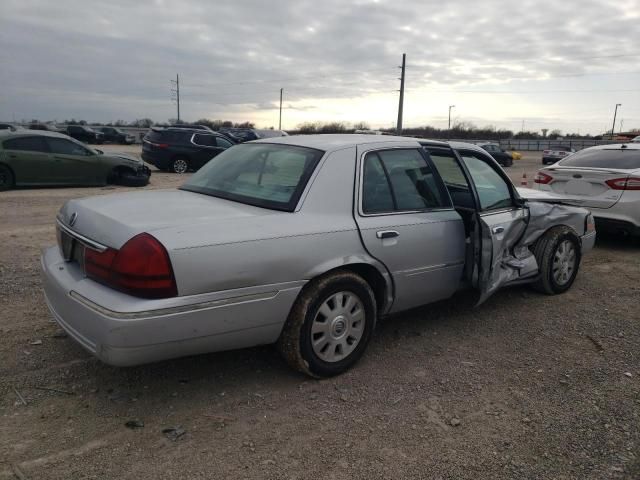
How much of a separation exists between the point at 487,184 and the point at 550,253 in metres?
1.04

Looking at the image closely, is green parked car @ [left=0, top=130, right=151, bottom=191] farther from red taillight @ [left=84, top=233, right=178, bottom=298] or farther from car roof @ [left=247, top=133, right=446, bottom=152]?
red taillight @ [left=84, top=233, right=178, bottom=298]

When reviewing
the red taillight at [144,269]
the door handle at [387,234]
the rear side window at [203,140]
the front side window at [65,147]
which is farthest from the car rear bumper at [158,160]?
the red taillight at [144,269]

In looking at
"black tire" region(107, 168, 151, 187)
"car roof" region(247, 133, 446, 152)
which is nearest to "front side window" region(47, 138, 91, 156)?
"black tire" region(107, 168, 151, 187)

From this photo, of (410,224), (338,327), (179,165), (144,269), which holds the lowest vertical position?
(338,327)

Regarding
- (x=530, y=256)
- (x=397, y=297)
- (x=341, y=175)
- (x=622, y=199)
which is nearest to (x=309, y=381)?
(x=397, y=297)

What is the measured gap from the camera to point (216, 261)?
2.85 metres

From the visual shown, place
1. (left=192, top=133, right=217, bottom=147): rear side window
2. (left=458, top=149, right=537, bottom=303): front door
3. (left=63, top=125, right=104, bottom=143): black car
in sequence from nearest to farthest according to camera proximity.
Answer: (left=458, top=149, right=537, bottom=303): front door
(left=192, top=133, right=217, bottom=147): rear side window
(left=63, top=125, right=104, bottom=143): black car

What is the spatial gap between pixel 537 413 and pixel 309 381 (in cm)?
140

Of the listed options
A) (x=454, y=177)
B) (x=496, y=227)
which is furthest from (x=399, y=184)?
(x=496, y=227)

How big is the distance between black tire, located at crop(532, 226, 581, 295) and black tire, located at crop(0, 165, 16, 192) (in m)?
11.3

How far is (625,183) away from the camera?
7090mm

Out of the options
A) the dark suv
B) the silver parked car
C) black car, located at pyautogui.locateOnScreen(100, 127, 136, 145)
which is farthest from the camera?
black car, located at pyautogui.locateOnScreen(100, 127, 136, 145)

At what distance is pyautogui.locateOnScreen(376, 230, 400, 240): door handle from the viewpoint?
11.8 feet

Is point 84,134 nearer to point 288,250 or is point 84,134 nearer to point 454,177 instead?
point 454,177
